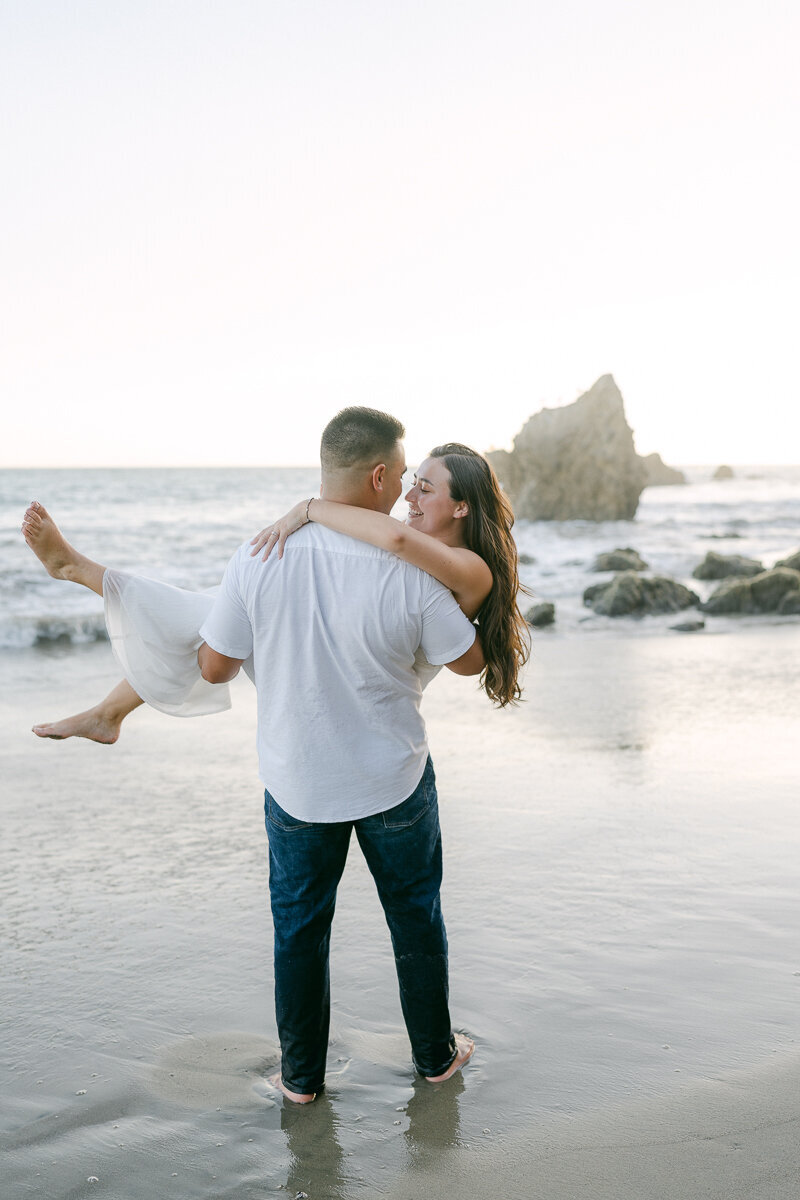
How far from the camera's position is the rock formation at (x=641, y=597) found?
41.5 feet

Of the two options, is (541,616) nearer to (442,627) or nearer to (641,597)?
(641,597)

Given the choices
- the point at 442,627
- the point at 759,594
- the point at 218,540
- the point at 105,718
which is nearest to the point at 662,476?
the point at 218,540

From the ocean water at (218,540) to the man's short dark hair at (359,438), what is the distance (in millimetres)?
8723

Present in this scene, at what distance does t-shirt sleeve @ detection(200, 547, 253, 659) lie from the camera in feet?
8.97

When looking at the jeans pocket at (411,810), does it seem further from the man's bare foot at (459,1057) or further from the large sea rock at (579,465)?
the large sea rock at (579,465)

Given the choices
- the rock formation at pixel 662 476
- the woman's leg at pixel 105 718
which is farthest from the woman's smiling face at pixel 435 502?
the rock formation at pixel 662 476

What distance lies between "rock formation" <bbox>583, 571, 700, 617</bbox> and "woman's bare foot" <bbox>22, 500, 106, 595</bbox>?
10.2 metres

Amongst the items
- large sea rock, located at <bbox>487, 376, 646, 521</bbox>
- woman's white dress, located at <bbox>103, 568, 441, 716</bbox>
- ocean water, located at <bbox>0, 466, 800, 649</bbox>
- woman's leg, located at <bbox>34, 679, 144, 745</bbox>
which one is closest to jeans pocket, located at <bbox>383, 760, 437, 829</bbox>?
woman's white dress, located at <bbox>103, 568, 441, 716</bbox>

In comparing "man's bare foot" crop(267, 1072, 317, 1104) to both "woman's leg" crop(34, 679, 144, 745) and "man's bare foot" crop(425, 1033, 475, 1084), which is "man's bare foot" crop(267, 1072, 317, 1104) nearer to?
"man's bare foot" crop(425, 1033, 475, 1084)

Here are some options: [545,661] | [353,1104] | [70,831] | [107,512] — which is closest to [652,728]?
[545,661]

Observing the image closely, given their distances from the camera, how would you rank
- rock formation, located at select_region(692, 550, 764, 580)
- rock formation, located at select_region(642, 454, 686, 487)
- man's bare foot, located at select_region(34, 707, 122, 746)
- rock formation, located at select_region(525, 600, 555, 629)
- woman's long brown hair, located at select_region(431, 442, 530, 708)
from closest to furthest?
woman's long brown hair, located at select_region(431, 442, 530, 708) → man's bare foot, located at select_region(34, 707, 122, 746) → rock formation, located at select_region(525, 600, 555, 629) → rock formation, located at select_region(692, 550, 764, 580) → rock formation, located at select_region(642, 454, 686, 487)

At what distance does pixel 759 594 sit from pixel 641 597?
1.54 m

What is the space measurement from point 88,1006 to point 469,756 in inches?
133

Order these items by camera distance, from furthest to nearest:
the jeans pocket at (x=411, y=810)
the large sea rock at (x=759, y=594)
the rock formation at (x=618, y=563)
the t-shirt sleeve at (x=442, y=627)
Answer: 1. the rock formation at (x=618, y=563)
2. the large sea rock at (x=759, y=594)
3. the jeans pocket at (x=411, y=810)
4. the t-shirt sleeve at (x=442, y=627)
